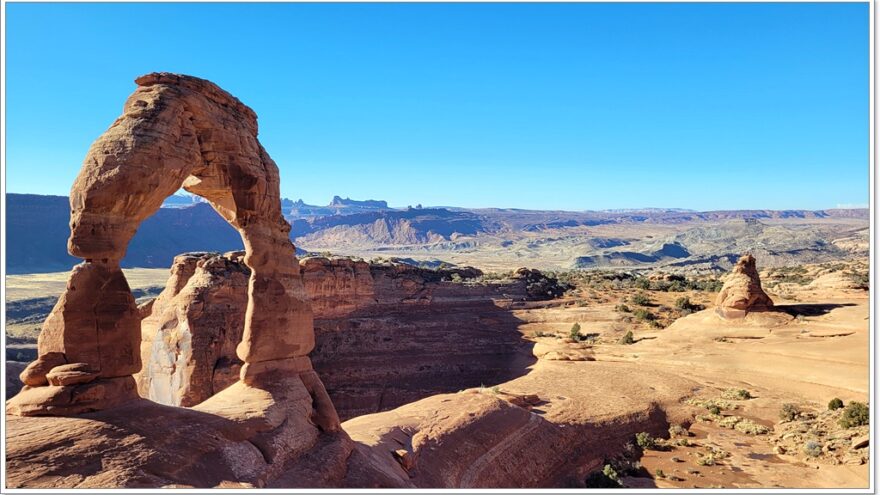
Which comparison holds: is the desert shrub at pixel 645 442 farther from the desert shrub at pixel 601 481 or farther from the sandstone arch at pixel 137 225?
the sandstone arch at pixel 137 225

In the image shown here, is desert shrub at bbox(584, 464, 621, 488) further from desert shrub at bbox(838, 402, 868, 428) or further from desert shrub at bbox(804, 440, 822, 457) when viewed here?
desert shrub at bbox(838, 402, 868, 428)

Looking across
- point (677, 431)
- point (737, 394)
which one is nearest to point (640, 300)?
point (737, 394)

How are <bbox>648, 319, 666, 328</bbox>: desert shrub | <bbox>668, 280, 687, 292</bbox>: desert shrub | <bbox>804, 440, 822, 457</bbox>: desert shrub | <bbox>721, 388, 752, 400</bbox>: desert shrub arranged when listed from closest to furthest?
<bbox>804, 440, 822, 457</bbox>: desert shrub, <bbox>721, 388, 752, 400</bbox>: desert shrub, <bbox>648, 319, 666, 328</bbox>: desert shrub, <bbox>668, 280, 687, 292</bbox>: desert shrub

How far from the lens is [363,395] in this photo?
90.8 feet

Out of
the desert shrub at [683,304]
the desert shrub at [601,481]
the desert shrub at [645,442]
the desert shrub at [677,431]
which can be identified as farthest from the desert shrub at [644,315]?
the desert shrub at [601,481]

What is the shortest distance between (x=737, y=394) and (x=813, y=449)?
6041 mm

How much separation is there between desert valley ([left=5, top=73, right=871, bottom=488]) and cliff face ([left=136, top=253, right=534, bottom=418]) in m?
0.10

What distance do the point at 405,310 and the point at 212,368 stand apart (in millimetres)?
16488

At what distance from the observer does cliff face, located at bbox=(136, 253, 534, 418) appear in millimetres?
Answer: 19266

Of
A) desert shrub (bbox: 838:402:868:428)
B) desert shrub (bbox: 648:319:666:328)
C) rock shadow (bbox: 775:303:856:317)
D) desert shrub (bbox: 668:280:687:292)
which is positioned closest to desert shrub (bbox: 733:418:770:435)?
desert shrub (bbox: 838:402:868:428)

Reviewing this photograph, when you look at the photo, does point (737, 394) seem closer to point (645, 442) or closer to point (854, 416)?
point (854, 416)

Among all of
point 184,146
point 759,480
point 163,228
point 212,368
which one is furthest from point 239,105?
point 163,228

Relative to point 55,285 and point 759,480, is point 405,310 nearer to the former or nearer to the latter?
point 759,480

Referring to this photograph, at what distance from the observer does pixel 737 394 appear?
2305 cm
